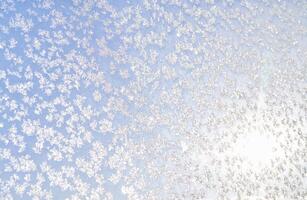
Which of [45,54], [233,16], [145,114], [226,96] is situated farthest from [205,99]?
[45,54]

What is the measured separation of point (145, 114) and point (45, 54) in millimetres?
337

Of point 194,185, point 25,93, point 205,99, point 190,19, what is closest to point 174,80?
point 205,99

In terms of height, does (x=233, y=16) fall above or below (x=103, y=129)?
above

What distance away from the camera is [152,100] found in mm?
1315

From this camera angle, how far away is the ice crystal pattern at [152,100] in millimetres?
1202

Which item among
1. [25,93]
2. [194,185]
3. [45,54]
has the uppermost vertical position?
[45,54]

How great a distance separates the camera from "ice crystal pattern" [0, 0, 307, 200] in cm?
120

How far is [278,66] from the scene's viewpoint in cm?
140

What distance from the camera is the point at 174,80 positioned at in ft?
4.40

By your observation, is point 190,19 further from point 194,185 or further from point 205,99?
point 194,185

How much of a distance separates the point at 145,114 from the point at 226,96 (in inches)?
10.1

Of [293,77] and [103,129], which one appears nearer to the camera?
[103,129]

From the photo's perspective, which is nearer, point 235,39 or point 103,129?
point 103,129

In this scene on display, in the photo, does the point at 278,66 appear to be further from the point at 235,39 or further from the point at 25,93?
the point at 25,93
